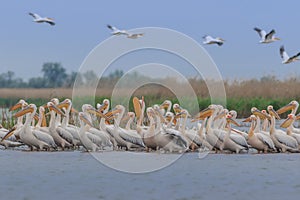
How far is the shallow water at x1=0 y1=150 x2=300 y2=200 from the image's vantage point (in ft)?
33.4

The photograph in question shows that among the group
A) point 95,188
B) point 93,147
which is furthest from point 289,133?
point 95,188

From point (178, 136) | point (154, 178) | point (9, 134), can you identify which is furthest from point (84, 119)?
point (154, 178)

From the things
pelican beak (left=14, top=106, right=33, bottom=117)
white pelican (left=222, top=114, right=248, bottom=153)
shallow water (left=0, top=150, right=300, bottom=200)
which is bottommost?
shallow water (left=0, top=150, right=300, bottom=200)

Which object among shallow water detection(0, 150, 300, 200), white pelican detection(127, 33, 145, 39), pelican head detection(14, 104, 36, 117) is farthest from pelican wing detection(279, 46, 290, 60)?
pelican head detection(14, 104, 36, 117)

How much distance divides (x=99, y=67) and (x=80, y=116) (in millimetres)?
802

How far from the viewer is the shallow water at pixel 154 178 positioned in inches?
401

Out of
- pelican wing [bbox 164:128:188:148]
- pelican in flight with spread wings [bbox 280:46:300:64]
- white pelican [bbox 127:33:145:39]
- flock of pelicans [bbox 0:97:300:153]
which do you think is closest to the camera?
pelican wing [bbox 164:128:188:148]

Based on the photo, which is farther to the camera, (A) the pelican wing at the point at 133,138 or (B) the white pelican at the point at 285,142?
(A) the pelican wing at the point at 133,138

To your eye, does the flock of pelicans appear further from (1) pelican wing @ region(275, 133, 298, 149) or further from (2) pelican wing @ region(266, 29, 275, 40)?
(2) pelican wing @ region(266, 29, 275, 40)

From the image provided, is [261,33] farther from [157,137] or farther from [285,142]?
[157,137]

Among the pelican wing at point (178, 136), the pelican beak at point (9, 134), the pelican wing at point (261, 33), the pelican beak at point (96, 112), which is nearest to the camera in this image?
the pelican wing at point (178, 136)

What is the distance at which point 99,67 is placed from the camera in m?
14.1

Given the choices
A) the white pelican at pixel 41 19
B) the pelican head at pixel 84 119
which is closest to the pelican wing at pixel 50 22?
the white pelican at pixel 41 19

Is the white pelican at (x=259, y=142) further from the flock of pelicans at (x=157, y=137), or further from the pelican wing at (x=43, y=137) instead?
the pelican wing at (x=43, y=137)
